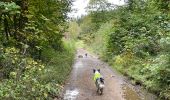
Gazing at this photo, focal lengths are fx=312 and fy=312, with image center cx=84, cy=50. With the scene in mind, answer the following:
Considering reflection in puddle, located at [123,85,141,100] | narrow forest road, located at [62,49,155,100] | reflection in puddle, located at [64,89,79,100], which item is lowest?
reflection in puddle, located at [123,85,141,100]

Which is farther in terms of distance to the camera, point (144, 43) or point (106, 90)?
point (144, 43)

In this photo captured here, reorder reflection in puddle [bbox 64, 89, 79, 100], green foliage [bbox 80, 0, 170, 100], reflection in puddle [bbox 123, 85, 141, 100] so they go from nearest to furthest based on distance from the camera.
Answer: green foliage [bbox 80, 0, 170, 100] < reflection in puddle [bbox 64, 89, 79, 100] < reflection in puddle [bbox 123, 85, 141, 100]

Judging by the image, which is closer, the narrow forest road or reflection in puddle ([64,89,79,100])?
reflection in puddle ([64,89,79,100])

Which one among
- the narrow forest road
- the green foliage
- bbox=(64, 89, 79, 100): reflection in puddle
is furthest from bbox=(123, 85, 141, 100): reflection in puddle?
bbox=(64, 89, 79, 100): reflection in puddle

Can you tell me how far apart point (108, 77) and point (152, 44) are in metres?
3.76

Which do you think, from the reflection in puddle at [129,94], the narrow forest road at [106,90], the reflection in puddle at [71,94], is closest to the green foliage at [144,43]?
the narrow forest road at [106,90]

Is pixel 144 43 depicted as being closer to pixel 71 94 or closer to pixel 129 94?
pixel 129 94

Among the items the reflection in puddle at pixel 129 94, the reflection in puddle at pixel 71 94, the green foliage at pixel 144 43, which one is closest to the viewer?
the green foliage at pixel 144 43

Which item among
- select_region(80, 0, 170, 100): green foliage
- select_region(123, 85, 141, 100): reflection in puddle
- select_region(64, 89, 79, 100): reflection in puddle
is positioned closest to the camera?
select_region(80, 0, 170, 100): green foliage

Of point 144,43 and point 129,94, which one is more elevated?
point 144,43

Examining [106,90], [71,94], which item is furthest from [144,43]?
[71,94]

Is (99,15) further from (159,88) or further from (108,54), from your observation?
(159,88)

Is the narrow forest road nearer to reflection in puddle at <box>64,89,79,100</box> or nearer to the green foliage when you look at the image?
reflection in puddle at <box>64,89,79,100</box>

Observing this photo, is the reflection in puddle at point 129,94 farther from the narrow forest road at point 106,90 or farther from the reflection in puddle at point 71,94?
the reflection in puddle at point 71,94
